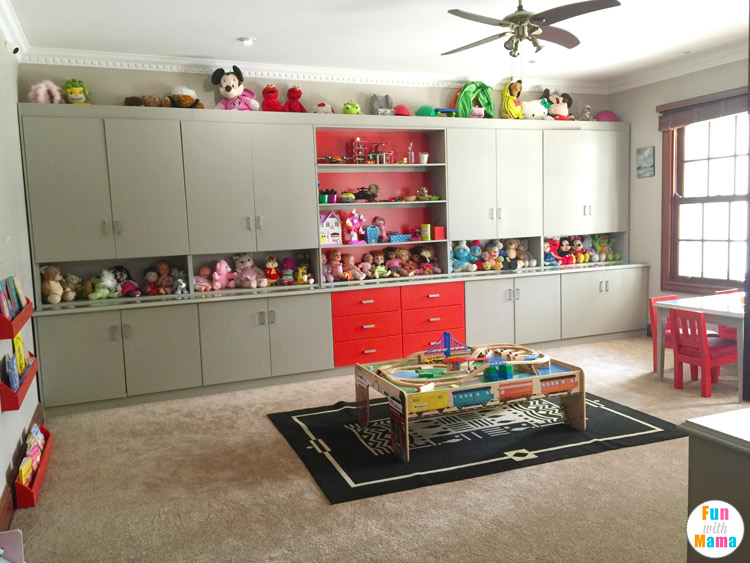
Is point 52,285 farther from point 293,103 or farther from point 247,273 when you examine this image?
point 293,103

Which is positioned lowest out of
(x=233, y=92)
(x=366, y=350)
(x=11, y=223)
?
(x=366, y=350)

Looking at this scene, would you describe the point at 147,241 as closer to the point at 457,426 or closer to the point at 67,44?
the point at 67,44

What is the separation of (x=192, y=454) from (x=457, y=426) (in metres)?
1.57

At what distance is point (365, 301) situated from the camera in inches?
198

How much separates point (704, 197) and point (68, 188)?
5290mm

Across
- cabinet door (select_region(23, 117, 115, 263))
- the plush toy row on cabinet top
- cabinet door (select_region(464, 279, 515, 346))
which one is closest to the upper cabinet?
the plush toy row on cabinet top

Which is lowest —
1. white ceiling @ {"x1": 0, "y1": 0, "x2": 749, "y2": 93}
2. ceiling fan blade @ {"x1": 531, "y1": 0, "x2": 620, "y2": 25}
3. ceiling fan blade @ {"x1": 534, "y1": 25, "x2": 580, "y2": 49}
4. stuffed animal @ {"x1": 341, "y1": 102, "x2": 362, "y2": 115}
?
stuffed animal @ {"x1": 341, "y1": 102, "x2": 362, "y2": 115}

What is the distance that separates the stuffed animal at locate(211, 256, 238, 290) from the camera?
4844mm

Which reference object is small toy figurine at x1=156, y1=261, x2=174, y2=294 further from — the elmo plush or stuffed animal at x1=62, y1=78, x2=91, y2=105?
the elmo plush

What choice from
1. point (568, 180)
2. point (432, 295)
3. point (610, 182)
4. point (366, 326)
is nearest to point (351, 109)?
point (432, 295)

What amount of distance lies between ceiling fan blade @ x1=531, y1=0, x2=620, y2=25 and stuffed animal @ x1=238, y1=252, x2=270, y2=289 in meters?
2.86

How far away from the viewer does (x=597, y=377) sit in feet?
15.3

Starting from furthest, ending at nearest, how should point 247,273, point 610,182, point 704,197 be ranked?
point 610,182 < point 704,197 < point 247,273

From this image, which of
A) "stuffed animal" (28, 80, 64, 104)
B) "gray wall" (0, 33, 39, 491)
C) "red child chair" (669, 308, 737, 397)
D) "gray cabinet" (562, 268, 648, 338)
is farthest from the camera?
"gray cabinet" (562, 268, 648, 338)
